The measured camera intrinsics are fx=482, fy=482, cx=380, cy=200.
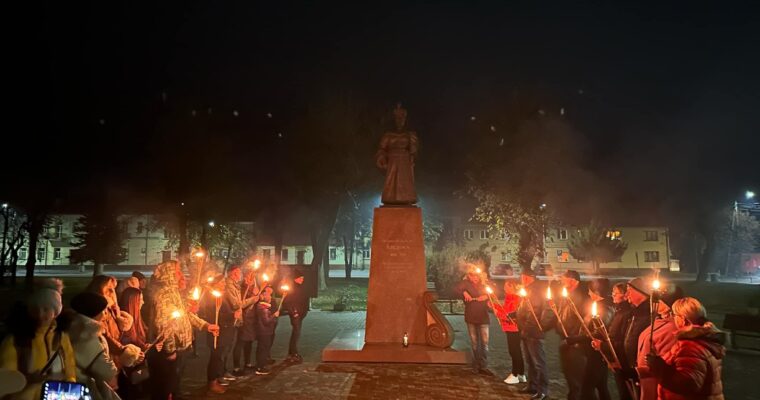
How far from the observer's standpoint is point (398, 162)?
35.8ft

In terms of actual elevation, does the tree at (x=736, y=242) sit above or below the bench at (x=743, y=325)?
above

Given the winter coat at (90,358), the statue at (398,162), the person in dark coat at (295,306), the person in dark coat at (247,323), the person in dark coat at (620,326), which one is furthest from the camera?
the statue at (398,162)

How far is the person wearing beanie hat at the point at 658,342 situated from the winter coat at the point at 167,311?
16.7 feet

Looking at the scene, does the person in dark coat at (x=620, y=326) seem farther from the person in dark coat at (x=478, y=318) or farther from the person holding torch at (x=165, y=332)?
the person holding torch at (x=165, y=332)

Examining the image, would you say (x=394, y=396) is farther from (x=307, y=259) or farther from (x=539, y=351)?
(x=307, y=259)

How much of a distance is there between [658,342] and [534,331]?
2992 millimetres

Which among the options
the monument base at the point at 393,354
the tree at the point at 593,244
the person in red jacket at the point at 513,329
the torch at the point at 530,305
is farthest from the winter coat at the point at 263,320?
the tree at the point at 593,244

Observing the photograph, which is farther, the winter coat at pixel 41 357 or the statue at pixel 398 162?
the statue at pixel 398 162

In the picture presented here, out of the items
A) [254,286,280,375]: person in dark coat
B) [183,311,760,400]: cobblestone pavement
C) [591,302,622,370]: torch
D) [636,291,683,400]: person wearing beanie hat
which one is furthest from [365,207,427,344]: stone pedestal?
[636,291,683,400]: person wearing beanie hat

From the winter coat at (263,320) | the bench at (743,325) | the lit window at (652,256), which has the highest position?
the lit window at (652,256)

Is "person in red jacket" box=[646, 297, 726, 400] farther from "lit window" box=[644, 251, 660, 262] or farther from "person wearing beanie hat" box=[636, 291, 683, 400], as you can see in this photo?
"lit window" box=[644, 251, 660, 262]

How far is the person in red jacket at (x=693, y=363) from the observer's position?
3707 mm

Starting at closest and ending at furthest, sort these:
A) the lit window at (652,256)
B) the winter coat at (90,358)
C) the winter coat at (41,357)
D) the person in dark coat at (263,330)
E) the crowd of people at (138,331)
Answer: the winter coat at (41,357), the crowd of people at (138,331), the winter coat at (90,358), the person in dark coat at (263,330), the lit window at (652,256)

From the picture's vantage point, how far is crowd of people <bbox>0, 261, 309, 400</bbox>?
330 centimetres
